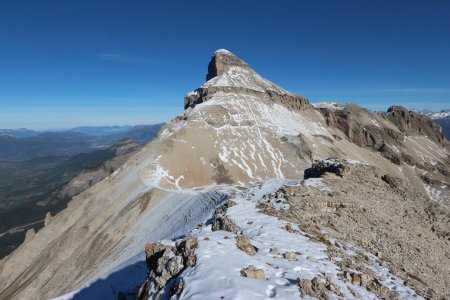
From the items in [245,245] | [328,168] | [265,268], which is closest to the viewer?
[265,268]

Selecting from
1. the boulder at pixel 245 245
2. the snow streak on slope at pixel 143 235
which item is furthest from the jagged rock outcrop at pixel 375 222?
the snow streak on slope at pixel 143 235

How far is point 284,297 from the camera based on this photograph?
15.5m

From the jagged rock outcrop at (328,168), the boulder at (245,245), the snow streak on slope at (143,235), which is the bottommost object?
the snow streak on slope at (143,235)

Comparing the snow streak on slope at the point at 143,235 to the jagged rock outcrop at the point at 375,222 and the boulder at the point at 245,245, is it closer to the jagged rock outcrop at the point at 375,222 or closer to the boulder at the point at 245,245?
the jagged rock outcrop at the point at 375,222

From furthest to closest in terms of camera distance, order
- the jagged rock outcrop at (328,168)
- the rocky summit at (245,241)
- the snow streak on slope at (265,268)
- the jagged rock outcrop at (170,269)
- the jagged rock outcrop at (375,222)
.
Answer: the jagged rock outcrop at (328,168)
the jagged rock outcrop at (375,222)
the rocky summit at (245,241)
the jagged rock outcrop at (170,269)
the snow streak on slope at (265,268)

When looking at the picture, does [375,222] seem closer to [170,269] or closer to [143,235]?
[170,269]

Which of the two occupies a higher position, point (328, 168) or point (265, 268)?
point (328, 168)

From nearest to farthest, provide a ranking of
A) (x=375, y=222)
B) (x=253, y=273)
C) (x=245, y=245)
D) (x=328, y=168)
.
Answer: (x=253, y=273)
(x=245, y=245)
(x=375, y=222)
(x=328, y=168)

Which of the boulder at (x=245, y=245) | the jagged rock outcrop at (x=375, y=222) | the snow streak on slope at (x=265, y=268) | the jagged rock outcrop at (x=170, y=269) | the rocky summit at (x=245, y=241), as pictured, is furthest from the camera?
the jagged rock outcrop at (x=375, y=222)

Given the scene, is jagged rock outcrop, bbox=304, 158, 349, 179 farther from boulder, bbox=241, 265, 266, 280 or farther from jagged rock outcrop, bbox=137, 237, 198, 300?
boulder, bbox=241, 265, 266, 280

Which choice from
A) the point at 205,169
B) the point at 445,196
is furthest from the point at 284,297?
the point at 445,196

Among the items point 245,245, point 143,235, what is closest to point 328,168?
point 245,245

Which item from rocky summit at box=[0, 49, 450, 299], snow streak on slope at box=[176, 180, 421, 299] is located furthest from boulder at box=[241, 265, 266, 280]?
snow streak on slope at box=[176, 180, 421, 299]

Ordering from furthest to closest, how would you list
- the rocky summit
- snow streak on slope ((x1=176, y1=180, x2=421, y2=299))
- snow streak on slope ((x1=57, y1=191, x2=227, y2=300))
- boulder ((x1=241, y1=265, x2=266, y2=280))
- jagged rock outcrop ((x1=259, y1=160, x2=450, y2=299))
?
snow streak on slope ((x1=57, y1=191, x2=227, y2=300))
jagged rock outcrop ((x1=259, y1=160, x2=450, y2=299))
the rocky summit
boulder ((x1=241, y1=265, x2=266, y2=280))
snow streak on slope ((x1=176, y1=180, x2=421, y2=299))
